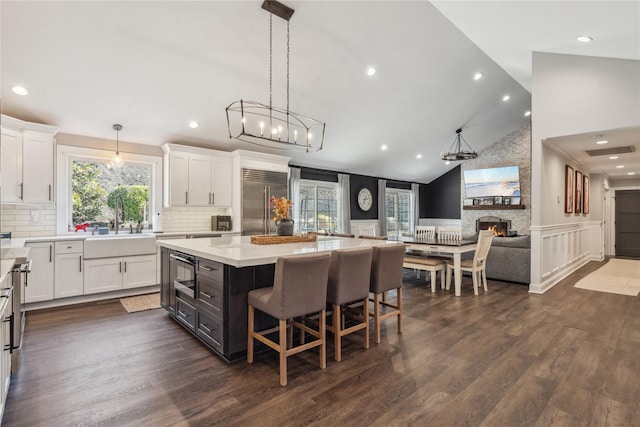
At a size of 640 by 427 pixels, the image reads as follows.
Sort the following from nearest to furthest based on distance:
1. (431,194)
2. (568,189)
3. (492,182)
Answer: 1. (568,189)
2. (492,182)
3. (431,194)

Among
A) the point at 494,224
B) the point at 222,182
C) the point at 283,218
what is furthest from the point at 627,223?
the point at 222,182

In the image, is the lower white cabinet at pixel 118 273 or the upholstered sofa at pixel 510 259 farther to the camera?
the upholstered sofa at pixel 510 259

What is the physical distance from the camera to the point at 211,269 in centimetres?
283

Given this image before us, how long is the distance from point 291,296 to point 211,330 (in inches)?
38.6

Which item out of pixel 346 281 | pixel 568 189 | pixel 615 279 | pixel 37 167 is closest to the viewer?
pixel 346 281

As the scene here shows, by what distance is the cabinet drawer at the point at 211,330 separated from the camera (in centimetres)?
274

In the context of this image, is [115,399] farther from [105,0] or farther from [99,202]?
[99,202]

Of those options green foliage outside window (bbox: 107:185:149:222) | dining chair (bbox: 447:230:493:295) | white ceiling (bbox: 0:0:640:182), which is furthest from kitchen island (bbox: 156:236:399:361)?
→ dining chair (bbox: 447:230:493:295)

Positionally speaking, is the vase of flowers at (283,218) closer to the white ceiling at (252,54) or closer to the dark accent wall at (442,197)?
the white ceiling at (252,54)

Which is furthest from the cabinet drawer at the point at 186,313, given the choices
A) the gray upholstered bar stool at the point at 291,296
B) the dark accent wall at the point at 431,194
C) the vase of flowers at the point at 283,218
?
the dark accent wall at the point at 431,194

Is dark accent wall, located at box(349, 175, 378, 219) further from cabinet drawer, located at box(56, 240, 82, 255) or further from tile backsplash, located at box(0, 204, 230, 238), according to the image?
tile backsplash, located at box(0, 204, 230, 238)

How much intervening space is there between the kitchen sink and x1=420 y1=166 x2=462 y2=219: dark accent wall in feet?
29.0

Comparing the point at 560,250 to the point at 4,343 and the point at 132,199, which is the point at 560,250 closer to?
the point at 4,343

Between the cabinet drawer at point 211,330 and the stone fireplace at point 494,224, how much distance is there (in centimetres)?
884
